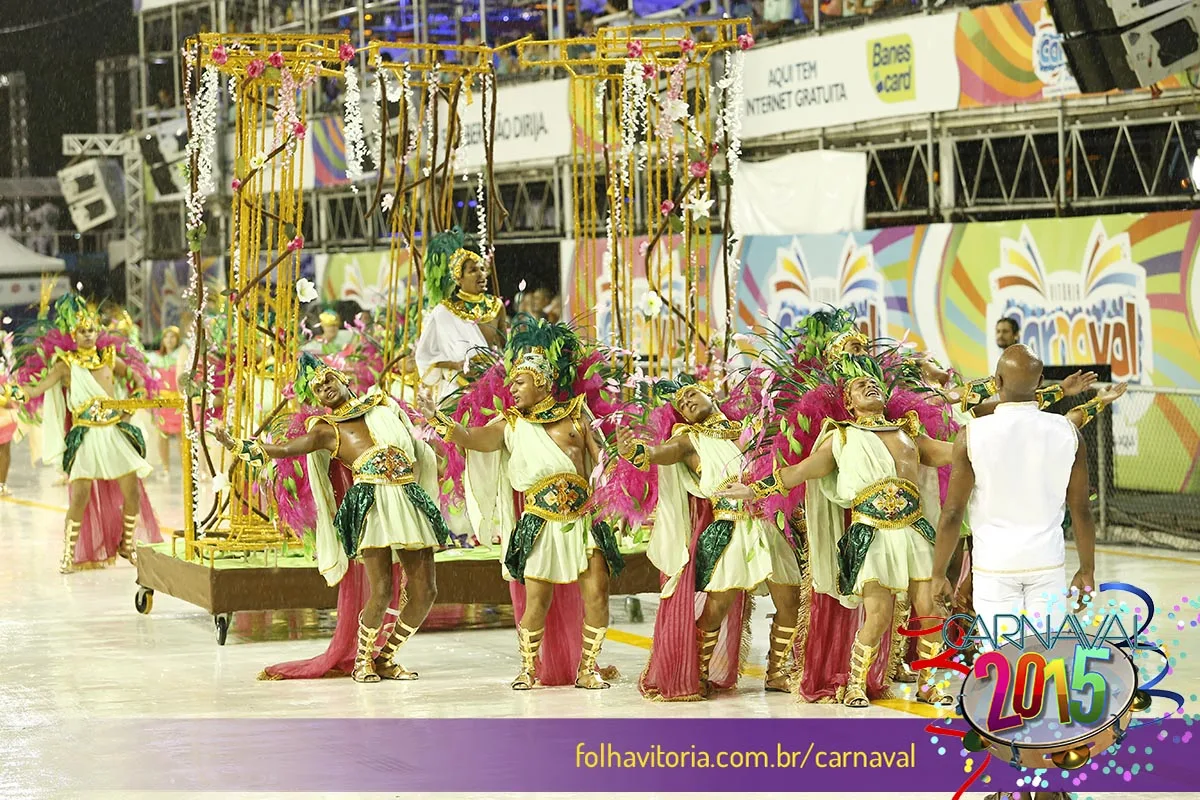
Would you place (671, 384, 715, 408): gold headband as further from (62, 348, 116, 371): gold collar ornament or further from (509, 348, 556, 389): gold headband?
(62, 348, 116, 371): gold collar ornament

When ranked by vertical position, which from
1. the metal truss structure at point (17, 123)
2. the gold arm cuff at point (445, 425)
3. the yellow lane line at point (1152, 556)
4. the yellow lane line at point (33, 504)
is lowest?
the yellow lane line at point (33, 504)

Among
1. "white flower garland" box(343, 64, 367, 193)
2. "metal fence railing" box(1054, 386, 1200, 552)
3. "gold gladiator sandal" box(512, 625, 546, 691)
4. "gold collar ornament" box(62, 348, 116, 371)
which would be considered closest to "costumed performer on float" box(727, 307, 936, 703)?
"gold gladiator sandal" box(512, 625, 546, 691)

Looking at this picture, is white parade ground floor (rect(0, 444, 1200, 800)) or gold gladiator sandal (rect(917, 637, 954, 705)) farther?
white parade ground floor (rect(0, 444, 1200, 800))

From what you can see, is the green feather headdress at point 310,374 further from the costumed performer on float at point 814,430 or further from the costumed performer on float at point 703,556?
the costumed performer on float at point 814,430

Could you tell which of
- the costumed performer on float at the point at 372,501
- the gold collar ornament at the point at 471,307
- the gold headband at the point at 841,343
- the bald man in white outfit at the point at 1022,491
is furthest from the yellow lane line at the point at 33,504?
the bald man in white outfit at the point at 1022,491

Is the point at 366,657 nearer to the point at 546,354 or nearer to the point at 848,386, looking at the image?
the point at 546,354

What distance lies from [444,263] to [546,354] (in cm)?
209

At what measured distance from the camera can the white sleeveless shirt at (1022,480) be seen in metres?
5.43

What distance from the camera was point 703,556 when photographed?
7434 millimetres

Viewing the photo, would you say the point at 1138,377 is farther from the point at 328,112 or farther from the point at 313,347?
the point at 328,112

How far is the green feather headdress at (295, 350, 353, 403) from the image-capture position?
8055 mm

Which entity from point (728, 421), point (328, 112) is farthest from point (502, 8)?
point (728, 421)

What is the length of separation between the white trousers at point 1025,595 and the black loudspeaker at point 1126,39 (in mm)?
6017

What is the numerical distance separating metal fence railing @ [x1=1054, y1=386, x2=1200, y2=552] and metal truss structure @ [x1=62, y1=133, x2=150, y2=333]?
16.9 metres
